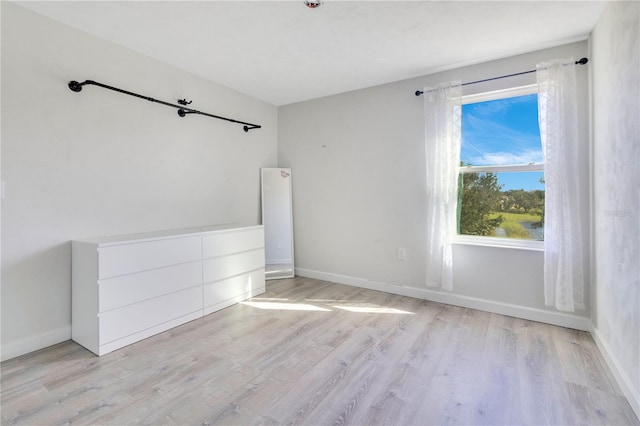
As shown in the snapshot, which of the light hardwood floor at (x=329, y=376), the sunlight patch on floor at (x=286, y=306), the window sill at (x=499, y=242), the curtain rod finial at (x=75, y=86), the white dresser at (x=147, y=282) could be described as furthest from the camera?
the sunlight patch on floor at (x=286, y=306)

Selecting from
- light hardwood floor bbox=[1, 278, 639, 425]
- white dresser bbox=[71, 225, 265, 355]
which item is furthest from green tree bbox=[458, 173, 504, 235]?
white dresser bbox=[71, 225, 265, 355]

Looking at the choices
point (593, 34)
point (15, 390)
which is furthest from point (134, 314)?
point (593, 34)

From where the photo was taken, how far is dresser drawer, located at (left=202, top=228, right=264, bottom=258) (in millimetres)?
2922

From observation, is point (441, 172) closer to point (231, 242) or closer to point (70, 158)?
point (231, 242)

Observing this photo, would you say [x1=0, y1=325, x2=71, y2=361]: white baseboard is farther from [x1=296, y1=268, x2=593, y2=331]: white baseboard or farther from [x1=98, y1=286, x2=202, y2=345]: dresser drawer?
[x1=296, y1=268, x2=593, y2=331]: white baseboard

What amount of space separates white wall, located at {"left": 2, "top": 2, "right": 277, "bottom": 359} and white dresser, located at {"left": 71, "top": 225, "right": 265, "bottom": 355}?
0.68ft

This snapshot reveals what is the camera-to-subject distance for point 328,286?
3805 millimetres

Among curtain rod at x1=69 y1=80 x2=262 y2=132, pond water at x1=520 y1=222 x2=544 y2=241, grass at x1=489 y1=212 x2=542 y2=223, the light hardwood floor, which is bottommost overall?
the light hardwood floor

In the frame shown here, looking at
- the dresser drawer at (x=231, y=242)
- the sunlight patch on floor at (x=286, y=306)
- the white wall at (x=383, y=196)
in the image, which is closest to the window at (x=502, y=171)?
the white wall at (x=383, y=196)

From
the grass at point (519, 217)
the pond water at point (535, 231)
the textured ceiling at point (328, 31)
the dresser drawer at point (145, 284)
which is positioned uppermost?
the textured ceiling at point (328, 31)

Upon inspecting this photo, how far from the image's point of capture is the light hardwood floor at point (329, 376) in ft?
5.11

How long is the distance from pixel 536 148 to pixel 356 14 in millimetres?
2029

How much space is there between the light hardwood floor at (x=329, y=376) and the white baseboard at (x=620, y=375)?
0.13 feet

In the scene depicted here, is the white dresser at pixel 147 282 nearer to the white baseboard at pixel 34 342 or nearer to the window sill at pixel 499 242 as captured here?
the white baseboard at pixel 34 342
